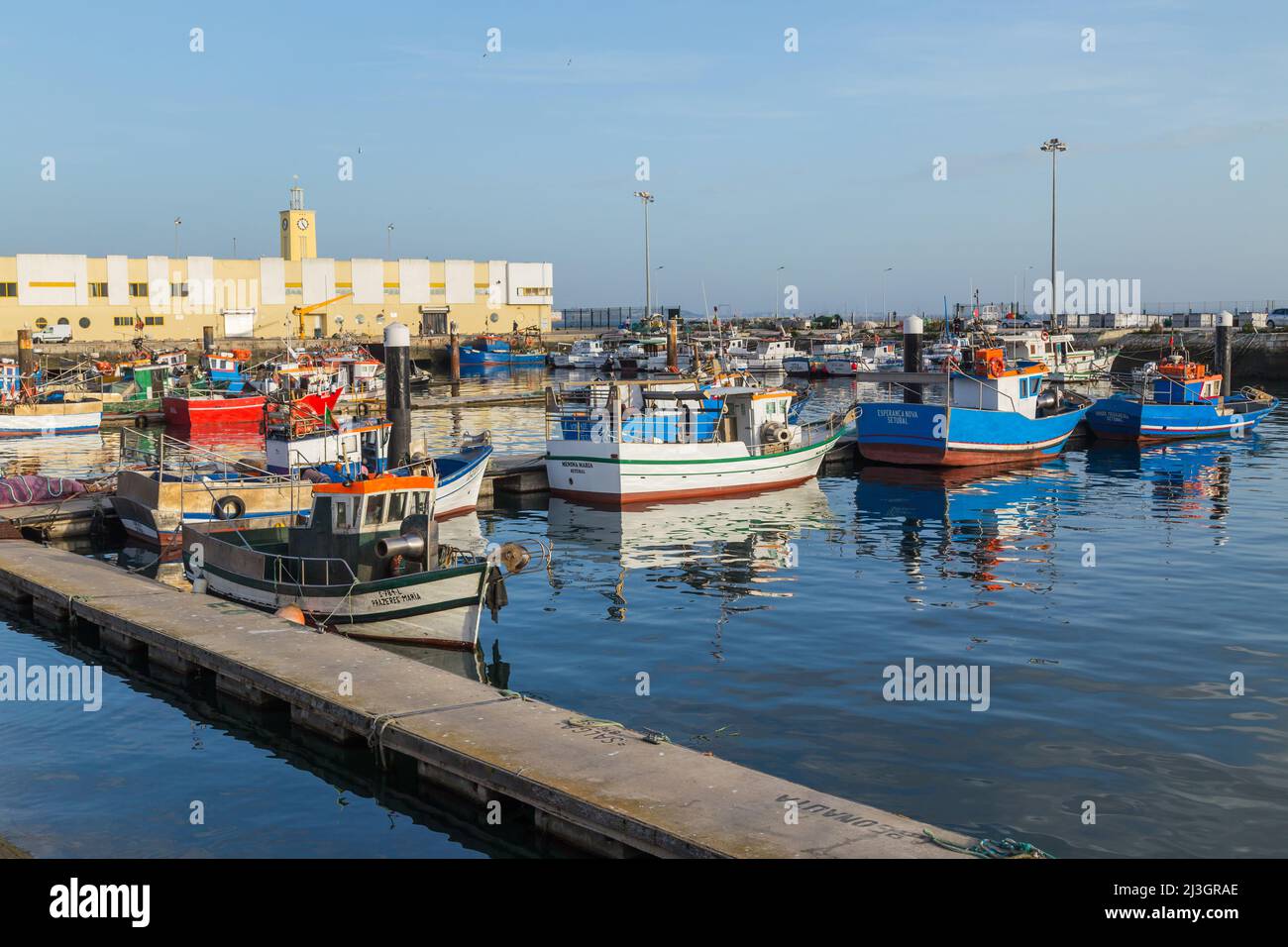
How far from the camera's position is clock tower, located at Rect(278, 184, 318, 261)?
371 feet

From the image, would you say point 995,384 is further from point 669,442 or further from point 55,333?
point 55,333

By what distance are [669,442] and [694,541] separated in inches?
279

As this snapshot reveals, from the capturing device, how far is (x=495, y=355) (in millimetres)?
106250

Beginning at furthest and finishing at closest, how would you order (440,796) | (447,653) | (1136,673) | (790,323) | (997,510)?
(790,323), (997,510), (447,653), (1136,673), (440,796)

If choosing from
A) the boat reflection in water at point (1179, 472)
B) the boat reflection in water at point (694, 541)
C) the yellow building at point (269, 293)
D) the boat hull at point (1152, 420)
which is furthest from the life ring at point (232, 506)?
the yellow building at point (269, 293)

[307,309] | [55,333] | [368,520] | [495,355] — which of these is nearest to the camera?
[368,520]

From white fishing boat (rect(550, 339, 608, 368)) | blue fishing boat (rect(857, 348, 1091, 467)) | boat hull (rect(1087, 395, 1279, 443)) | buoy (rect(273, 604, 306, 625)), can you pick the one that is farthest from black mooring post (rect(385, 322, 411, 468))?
white fishing boat (rect(550, 339, 608, 368))

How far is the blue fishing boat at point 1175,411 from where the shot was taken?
A: 162ft

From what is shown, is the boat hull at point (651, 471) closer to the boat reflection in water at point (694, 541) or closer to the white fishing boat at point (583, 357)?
the boat reflection in water at point (694, 541)

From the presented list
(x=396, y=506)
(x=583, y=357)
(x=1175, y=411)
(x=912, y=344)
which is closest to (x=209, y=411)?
(x=912, y=344)

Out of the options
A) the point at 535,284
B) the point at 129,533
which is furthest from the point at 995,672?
the point at 535,284

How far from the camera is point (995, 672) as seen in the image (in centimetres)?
1772
